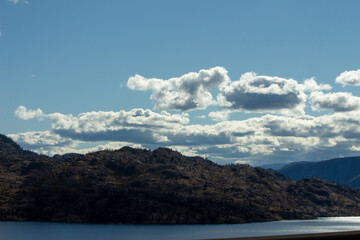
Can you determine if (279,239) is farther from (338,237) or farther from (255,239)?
(338,237)

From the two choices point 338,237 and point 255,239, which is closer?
point 255,239

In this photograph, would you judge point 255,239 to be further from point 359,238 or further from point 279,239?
point 359,238

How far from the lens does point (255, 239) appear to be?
498 centimetres

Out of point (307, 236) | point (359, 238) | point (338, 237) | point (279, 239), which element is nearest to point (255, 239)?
point (279, 239)

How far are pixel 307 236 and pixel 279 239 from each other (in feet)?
1.44

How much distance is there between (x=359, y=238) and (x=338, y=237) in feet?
1.42

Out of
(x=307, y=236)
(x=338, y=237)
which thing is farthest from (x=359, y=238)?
(x=307, y=236)

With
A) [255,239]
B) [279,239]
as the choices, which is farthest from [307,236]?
[255,239]

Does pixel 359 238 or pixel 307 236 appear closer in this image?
pixel 307 236

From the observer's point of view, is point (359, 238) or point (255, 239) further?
point (359, 238)

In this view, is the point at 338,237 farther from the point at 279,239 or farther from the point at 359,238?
the point at 279,239

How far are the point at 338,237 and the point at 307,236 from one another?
0.50 m

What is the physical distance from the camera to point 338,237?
5387mm

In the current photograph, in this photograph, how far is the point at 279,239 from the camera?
5.07 m
